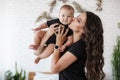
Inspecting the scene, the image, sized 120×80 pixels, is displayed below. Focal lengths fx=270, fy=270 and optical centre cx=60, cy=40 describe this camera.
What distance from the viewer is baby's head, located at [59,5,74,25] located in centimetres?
298

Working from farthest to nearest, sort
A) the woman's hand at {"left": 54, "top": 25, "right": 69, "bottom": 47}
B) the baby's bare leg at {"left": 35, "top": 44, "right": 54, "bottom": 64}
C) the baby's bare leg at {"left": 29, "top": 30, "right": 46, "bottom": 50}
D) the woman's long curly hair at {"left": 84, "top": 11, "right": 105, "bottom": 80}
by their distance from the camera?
1. the baby's bare leg at {"left": 29, "top": 30, "right": 46, "bottom": 50}
2. the baby's bare leg at {"left": 35, "top": 44, "right": 54, "bottom": 64}
3. the woman's hand at {"left": 54, "top": 25, "right": 69, "bottom": 47}
4. the woman's long curly hair at {"left": 84, "top": 11, "right": 105, "bottom": 80}

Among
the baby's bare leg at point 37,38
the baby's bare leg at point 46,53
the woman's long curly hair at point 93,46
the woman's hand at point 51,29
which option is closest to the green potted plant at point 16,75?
the baby's bare leg at point 46,53

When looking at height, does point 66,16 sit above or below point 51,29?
above

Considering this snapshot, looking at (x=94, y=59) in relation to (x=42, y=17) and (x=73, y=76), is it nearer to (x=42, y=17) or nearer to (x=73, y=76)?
(x=73, y=76)

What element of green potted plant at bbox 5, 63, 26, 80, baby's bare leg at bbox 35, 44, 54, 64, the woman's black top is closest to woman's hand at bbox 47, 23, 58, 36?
baby's bare leg at bbox 35, 44, 54, 64

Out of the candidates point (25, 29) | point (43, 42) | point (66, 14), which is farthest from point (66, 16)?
point (25, 29)

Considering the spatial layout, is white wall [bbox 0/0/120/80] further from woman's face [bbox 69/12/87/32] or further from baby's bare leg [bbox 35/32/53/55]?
woman's face [bbox 69/12/87/32]

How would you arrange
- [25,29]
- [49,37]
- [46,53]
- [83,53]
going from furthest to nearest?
1. [25,29]
2. [46,53]
3. [49,37]
4. [83,53]

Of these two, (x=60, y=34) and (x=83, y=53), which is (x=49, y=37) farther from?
(x=83, y=53)

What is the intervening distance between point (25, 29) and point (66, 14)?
0.74m

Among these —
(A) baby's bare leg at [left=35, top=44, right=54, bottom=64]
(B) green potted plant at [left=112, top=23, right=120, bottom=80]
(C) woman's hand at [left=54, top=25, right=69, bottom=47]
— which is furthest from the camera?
(B) green potted plant at [left=112, top=23, right=120, bottom=80]

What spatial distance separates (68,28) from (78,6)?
0.56 metres

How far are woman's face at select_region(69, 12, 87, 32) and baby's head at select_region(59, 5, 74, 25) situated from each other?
75 millimetres

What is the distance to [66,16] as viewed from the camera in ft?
9.87
